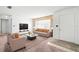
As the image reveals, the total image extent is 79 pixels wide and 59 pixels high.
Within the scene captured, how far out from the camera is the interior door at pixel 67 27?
3189mm

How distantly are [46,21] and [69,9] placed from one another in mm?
2674

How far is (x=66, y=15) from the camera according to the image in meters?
3.39

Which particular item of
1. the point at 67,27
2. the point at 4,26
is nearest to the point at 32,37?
the point at 4,26

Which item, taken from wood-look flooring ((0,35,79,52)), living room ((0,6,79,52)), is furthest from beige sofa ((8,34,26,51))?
wood-look flooring ((0,35,79,52))

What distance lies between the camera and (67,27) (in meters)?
3.38

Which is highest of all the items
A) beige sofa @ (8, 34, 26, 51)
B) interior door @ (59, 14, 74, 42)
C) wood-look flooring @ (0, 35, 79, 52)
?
interior door @ (59, 14, 74, 42)

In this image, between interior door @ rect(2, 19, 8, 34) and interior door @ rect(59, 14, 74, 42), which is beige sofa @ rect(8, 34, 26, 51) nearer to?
interior door @ rect(2, 19, 8, 34)

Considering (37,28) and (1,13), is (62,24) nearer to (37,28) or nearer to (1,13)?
(37,28)

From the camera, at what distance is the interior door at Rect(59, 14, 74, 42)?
319 centimetres

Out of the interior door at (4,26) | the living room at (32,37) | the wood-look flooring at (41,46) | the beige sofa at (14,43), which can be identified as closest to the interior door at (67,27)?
the living room at (32,37)

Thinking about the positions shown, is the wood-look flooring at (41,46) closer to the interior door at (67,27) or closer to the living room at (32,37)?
the living room at (32,37)

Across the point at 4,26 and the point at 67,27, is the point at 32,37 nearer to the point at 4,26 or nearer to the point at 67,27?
the point at 4,26

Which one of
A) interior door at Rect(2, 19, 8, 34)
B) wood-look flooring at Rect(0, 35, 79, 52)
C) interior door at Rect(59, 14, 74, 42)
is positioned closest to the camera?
wood-look flooring at Rect(0, 35, 79, 52)
